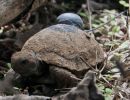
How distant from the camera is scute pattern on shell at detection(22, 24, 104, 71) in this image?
284 centimetres

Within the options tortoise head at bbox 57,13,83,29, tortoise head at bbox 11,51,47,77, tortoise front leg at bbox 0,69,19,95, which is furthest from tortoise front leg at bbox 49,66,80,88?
tortoise head at bbox 57,13,83,29

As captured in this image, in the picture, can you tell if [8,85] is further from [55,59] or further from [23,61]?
[55,59]

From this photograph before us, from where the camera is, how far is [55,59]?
2803 millimetres

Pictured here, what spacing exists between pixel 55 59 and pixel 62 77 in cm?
14

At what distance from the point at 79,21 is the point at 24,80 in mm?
811

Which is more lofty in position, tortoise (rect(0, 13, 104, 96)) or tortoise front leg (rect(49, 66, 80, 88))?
tortoise (rect(0, 13, 104, 96))

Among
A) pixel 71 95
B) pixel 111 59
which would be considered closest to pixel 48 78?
pixel 71 95

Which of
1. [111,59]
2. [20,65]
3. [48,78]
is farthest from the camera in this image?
[111,59]

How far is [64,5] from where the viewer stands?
607 centimetres

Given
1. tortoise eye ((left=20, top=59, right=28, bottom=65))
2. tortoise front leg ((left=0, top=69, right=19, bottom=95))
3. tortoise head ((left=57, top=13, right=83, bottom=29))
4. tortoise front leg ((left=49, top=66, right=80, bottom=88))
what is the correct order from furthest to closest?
1. tortoise head ((left=57, top=13, right=83, bottom=29))
2. tortoise front leg ((left=49, top=66, right=80, bottom=88))
3. tortoise eye ((left=20, top=59, right=28, bottom=65))
4. tortoise front leg ((left=0, top=69, right=19, bottom=95))

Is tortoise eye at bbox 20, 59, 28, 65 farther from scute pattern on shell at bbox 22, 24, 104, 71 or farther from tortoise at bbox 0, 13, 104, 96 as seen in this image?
scute pattern on shell at bbox 22, 24, 104, 71

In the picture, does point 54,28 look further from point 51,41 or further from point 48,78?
point 48,78

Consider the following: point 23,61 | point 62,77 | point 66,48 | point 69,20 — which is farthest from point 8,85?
point 69,20

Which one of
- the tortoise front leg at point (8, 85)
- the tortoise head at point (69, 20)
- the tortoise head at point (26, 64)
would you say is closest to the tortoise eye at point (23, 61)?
the tortoise head at point (26, 64)
